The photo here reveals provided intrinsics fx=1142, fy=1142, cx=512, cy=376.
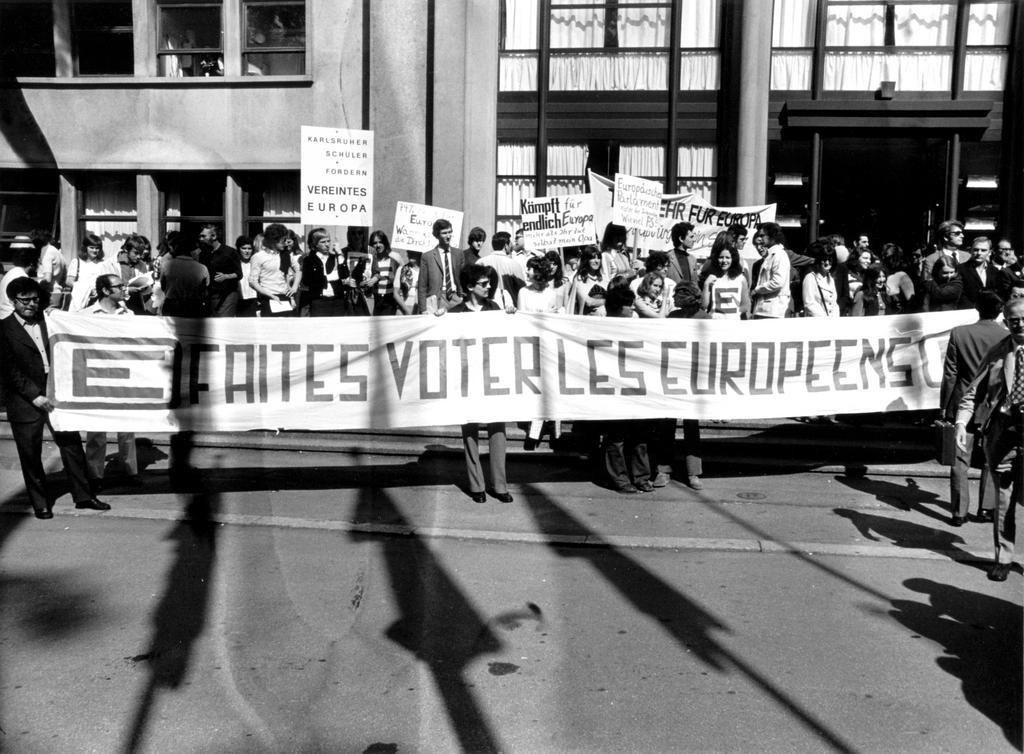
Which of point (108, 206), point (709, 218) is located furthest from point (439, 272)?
point (108, 206)

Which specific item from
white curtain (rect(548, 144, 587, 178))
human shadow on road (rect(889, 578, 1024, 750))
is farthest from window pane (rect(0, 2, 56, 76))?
human shadow on road (rect(889, 578, 1024, 750))

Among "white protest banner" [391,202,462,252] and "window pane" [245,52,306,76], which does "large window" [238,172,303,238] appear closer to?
"window pane" [245,52,306,76]

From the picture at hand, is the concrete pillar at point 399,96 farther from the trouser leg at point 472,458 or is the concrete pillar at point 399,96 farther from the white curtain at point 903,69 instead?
the trouser leg at point 472,458

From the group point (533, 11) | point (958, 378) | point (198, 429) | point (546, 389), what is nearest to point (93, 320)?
point (198, 429)

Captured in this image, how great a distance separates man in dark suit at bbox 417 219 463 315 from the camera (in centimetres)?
1166

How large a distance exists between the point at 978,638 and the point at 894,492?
12.3ft

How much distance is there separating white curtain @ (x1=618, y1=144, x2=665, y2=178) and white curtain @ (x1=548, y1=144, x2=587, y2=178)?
0.58m

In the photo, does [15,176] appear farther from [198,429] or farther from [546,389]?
→ [546,389]

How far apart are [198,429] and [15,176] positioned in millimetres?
11926

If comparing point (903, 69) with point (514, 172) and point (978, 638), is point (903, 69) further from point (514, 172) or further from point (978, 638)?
point (978, 638)

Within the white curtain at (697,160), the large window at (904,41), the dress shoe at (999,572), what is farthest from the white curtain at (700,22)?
the dress shoe at (999,572)

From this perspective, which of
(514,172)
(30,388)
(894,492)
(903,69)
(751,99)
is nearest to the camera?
(30,388)

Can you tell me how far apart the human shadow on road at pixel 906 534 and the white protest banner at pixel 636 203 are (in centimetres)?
504

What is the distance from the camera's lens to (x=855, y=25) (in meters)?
16.4
